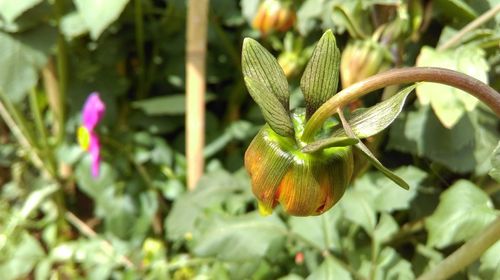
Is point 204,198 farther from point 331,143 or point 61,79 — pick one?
point 331,143

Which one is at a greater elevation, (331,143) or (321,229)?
(331,143)

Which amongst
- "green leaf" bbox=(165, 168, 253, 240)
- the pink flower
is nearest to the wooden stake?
"green leaf" bbox=(165, 168, 253, 240)

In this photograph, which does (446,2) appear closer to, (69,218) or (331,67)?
(331,67)

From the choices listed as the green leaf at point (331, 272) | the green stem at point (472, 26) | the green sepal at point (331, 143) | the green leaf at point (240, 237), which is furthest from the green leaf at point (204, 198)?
the green sepal at point (331, 143)

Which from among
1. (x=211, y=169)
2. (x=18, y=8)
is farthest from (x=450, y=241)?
(x=18, y=8)

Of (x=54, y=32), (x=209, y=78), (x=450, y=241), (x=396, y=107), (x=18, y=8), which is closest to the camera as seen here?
(x=396, y=107)

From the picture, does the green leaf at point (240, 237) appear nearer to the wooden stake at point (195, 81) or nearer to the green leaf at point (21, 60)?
the wooden stake at point (195, 81)

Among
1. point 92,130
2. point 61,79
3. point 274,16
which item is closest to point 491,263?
point 274,16
